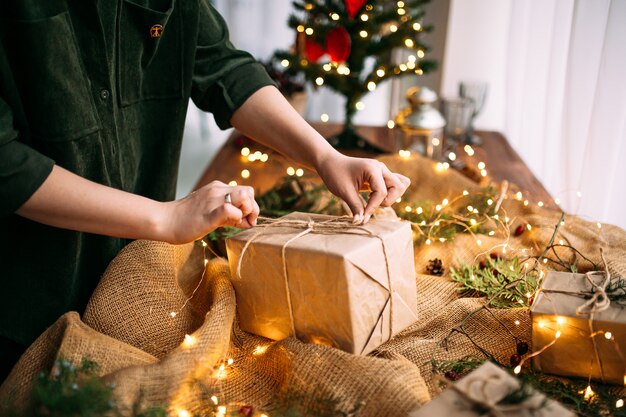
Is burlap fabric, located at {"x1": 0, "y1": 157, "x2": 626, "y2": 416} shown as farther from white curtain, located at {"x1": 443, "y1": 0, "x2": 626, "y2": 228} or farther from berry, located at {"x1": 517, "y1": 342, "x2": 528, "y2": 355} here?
white curtain, located at {"x1": 443, "y1": 0, "x2": 626, "y2": 228}

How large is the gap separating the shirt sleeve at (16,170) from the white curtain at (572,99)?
39.7 inches

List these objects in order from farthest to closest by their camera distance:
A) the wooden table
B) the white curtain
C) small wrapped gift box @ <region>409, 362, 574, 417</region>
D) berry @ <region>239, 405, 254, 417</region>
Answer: the wooden table
the white curtain
berry @ <region>239, 405, 254, 417</region>
small wrapped gift box @ <region>409, 362, 574, 417</region>

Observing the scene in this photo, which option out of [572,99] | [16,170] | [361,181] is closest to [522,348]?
[361,181]

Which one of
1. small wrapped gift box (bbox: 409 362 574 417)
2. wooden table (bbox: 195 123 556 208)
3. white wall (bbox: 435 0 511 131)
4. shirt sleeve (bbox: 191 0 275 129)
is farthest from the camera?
white wall (bbox: 435 0 511 131)

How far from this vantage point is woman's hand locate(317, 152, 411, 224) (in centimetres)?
89

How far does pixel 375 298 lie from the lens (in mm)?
797

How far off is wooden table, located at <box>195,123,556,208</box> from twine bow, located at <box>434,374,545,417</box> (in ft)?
2.70

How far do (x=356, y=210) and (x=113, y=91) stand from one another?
417 millimetres

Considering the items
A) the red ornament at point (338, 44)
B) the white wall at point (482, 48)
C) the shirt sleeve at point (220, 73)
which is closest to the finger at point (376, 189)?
the shirt sleeve at point (220, 73)

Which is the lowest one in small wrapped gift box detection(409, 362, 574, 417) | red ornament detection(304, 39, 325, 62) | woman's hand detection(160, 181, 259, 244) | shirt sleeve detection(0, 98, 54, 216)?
small wrapped gift box detection(409, 362, 574, 417)

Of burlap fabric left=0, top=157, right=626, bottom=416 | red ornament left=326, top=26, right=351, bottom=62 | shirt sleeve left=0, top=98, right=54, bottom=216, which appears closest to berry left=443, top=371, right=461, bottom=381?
burlap fabric left=0, top=157, right=626, bottom=416

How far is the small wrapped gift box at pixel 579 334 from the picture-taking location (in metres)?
0.72

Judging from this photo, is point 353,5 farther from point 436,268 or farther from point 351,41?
point 436,268

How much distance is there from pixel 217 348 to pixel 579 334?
44cm
